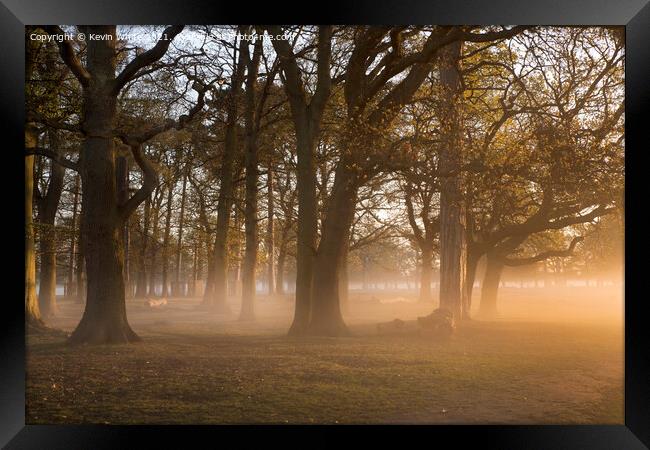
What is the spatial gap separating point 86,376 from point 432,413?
4.73 metres

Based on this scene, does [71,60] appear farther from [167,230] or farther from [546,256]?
[546,256]

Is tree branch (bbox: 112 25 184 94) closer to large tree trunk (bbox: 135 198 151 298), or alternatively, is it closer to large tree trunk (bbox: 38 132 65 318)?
large tree trunk (bbox: 38 132 65 318)

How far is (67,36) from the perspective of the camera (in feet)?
32.1

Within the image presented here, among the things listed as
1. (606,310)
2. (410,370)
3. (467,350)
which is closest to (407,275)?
(606,310)

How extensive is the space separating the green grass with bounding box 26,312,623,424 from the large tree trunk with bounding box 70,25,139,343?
0.50 meters

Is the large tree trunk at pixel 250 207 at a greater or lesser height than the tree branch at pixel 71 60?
lesser

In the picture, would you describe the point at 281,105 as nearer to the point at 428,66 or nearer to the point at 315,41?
the point at 315,41

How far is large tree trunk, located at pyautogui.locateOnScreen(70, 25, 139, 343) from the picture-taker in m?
10.2

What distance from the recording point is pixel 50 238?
12.5 meters

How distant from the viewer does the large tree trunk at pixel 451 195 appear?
392 inches

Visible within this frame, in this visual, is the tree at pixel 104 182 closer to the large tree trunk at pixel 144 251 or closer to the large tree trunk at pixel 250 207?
the large tree trunk at pixel 144 251

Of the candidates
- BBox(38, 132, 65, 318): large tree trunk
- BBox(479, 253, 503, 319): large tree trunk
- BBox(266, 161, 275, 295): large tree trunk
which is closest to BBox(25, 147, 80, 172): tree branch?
BBox(38, 132, 65, 318): large tree trunk

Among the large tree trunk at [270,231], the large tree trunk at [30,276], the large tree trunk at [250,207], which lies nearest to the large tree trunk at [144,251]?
the large tree trunk at [250,207]

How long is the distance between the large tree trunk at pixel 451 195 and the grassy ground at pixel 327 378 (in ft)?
6.53
